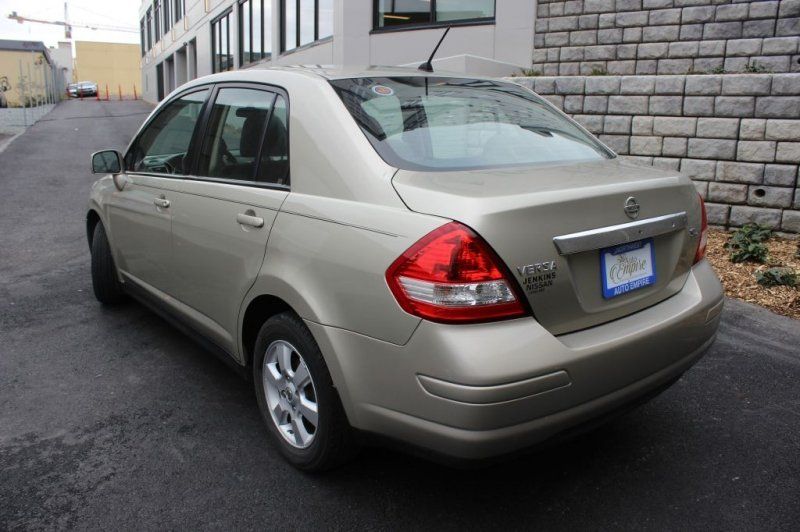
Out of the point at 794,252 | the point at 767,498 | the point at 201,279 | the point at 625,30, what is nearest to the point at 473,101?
the point at 201,279

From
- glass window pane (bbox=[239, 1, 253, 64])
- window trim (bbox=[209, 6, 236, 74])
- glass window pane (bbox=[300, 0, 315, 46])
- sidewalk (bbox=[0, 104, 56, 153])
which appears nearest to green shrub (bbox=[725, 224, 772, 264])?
glass window pane (bbox=[300, 0, 315, 46])

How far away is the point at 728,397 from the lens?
3.59 metres

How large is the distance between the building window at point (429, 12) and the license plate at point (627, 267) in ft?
33.8

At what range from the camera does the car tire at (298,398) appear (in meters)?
2.53

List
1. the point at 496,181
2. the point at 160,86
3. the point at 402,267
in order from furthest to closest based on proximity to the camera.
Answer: the point at 160,86 → the point at 496,181 → the point at 402,267

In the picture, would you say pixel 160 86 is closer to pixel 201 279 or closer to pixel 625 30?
pixel 625 30

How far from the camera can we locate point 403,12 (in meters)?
13.3

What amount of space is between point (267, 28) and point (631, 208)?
1871 centimetres

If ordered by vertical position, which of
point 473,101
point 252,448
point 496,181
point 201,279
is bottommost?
point 252,448

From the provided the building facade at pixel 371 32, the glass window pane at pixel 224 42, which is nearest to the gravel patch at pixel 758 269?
the building facade at pixel 371 32

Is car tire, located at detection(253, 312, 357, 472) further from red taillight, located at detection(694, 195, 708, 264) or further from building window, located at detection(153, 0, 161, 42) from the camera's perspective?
building window, located at detection(153, 0, 161, 42)

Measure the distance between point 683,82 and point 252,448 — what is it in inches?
246

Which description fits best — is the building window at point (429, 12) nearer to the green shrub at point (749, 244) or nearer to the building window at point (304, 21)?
the building window at point (304, 21)

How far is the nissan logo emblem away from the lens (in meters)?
2.46
